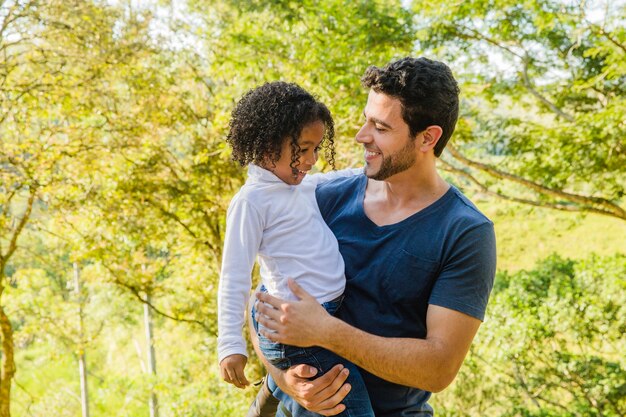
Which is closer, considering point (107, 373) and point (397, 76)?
point (397, 76)

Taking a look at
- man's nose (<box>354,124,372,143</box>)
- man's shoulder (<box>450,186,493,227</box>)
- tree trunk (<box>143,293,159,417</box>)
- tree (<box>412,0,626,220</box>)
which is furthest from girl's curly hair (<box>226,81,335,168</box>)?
tree trunk (<box>143,293,159,417</box>)

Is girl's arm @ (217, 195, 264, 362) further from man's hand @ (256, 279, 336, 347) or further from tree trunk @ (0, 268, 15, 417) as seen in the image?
tree trunk @ (0, 268, 15, 417)

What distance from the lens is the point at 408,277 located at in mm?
1666

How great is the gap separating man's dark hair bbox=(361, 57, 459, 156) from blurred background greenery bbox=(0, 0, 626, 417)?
3.09 m

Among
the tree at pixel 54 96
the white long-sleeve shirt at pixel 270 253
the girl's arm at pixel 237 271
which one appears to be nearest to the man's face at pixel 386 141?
the white long-sleeve shirt at pixel 270 253

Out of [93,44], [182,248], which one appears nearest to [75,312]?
[182,248]

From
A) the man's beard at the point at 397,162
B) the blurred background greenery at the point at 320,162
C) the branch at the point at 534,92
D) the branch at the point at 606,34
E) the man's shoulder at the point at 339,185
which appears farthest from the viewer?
the branch at the point at 534,92

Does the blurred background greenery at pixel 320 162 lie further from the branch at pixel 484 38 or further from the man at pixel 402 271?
the man at pixel 402 271

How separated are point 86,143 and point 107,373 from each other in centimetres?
1652

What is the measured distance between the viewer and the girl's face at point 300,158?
1.79 meters

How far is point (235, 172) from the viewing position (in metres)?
8.59

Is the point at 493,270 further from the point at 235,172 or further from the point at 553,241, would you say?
the point at 553,241

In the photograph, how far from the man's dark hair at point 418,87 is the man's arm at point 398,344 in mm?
550

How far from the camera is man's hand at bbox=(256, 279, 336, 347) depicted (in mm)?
1581
